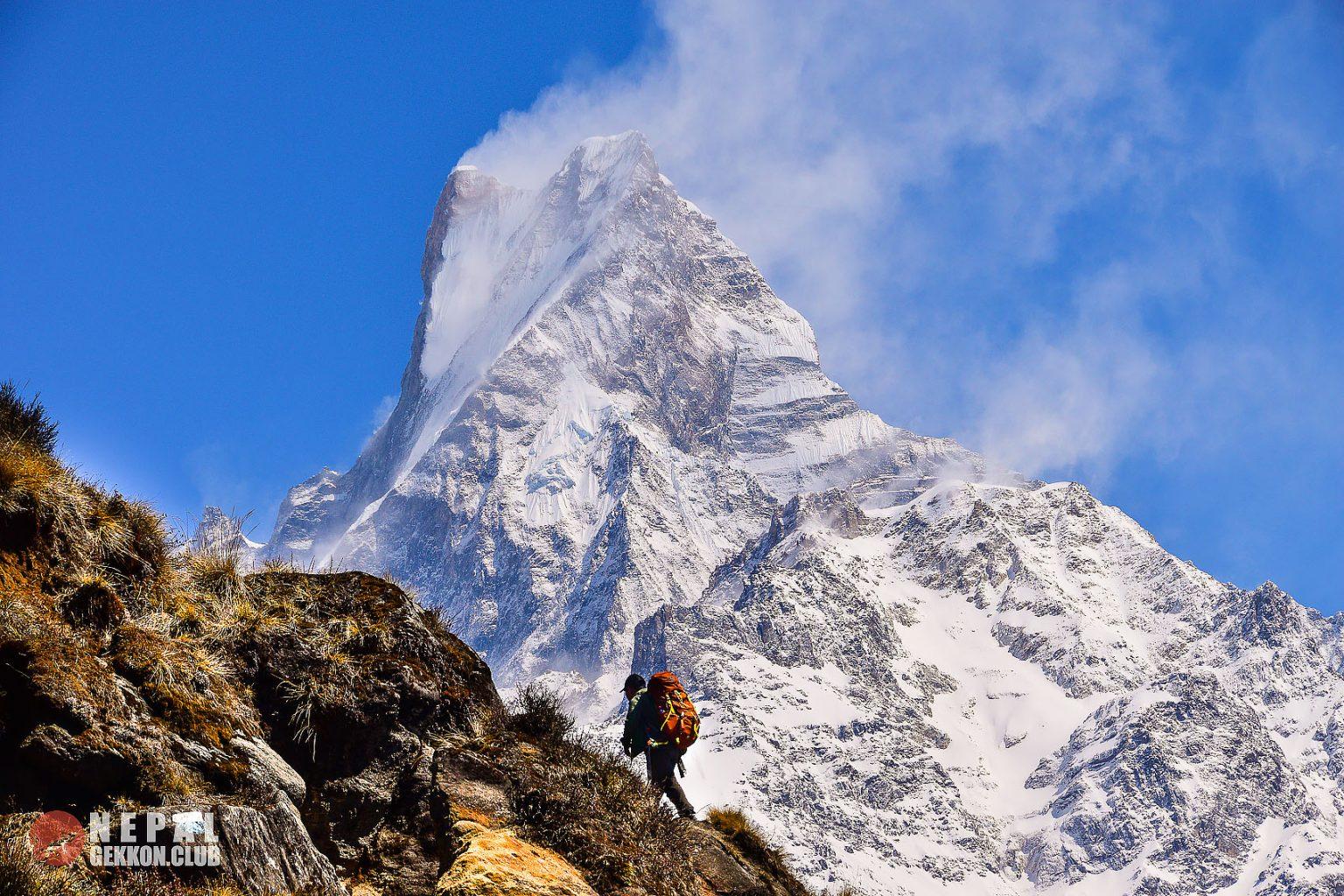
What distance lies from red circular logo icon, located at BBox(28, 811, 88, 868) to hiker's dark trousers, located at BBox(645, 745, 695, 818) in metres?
7.40

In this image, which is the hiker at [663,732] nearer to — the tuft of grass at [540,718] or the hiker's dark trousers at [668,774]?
the hiker's dark trousers at [668,774]

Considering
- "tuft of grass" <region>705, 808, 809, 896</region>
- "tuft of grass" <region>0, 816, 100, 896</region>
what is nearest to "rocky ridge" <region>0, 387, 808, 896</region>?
"tuft of grass" <region>0, 816, 100, 896</region>

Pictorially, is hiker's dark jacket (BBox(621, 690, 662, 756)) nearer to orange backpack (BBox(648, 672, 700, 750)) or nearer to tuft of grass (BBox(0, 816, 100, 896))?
orange backpack (BBox(648, 672, 700, 750))

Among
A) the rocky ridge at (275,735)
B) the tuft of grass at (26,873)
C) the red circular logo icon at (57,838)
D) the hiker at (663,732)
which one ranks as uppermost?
the hiker at (663,732)

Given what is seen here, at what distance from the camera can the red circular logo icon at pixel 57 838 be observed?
7.61m

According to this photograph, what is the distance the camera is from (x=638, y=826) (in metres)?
12.1

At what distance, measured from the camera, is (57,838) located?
774 centimetres

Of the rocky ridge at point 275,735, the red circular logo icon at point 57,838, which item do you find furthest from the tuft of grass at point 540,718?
the red circular logo icon at point 57,838

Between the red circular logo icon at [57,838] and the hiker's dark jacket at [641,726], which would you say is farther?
the hiker's dark jacket at [641,726]

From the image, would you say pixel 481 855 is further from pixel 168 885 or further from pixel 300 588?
pixel 300 588

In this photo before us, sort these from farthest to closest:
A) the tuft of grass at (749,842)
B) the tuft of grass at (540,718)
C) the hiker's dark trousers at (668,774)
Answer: the tuft of grass at (749,842)
the hiker's dark trousers at (668,774)
the tuft of grass at (540,718)

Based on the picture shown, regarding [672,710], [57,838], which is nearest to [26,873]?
[57,838]

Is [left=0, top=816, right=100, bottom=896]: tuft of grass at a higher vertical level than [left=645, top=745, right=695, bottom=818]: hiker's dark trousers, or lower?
lower

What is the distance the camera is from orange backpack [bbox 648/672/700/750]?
579 inches
